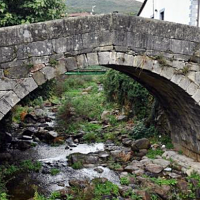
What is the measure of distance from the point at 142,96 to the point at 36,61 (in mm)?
6561

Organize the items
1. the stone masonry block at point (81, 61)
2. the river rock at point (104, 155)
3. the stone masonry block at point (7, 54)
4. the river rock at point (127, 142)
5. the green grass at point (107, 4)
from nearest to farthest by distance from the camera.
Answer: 1. the stone masonry block at point (7, 54)
2. the stone masonry block at point (81, 61)
3. the river rock at point (104, 155)
4. the river rock at point (127, 142)
5. the green grass at point (107, 4)

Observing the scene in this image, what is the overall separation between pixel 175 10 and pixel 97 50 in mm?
7670

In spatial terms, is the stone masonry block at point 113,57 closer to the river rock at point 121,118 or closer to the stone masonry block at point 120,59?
the stone masonry block at point 120,59

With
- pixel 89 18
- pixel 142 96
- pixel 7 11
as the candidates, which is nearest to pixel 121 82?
pixel 142 96

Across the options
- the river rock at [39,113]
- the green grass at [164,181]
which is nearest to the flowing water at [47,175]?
the green grass at [164,181]

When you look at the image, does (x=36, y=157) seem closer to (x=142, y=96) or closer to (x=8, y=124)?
(x=8, y=124)

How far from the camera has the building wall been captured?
1098cm

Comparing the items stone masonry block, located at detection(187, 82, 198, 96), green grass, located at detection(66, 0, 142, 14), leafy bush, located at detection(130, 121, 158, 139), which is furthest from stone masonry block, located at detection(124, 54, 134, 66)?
green grass, located at detection(66, 0, 142, 14)

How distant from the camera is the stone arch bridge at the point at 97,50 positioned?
17.5ft

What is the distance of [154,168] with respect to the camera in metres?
7.89

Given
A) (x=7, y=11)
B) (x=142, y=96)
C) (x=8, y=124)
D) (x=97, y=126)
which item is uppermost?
(x=7, y=11)

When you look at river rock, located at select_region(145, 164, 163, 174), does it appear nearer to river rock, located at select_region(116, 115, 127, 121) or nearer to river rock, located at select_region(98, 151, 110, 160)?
river rock, located at select_region(98, 151, 110, 160)

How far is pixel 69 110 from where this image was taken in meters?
14.7

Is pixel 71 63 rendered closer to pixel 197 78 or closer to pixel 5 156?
pixel 197 78
